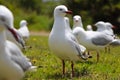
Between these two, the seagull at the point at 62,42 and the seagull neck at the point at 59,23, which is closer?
the seagull at the point at 62,42

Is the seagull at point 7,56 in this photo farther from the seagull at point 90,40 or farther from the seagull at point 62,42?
the seagull at point 90,40

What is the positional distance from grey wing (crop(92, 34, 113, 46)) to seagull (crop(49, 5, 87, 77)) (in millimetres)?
3058

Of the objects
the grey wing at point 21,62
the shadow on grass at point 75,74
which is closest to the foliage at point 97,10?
the shadow on grass at point 75,74

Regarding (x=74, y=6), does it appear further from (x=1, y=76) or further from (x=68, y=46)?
(x=1, y=76)

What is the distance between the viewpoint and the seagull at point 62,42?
7887 mm

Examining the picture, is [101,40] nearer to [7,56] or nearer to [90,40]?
[90,40]

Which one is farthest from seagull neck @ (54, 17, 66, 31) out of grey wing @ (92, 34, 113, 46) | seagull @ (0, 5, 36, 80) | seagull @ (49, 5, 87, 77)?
grey wing @ (92, 34, 113, 46)

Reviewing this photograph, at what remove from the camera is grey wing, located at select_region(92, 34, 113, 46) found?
11.5 meters

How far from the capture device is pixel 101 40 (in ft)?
38.5

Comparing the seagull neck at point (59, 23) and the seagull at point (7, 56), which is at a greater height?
the seagull neck at point (59, 23)

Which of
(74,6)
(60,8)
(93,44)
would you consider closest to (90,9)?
(74,6)

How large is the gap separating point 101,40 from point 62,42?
4.02 metres

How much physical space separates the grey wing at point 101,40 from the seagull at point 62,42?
3058 mm

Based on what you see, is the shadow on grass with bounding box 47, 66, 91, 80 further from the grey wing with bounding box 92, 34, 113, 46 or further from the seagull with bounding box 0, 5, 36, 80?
the grey wing with bounding box 92, 34, 113, 46
